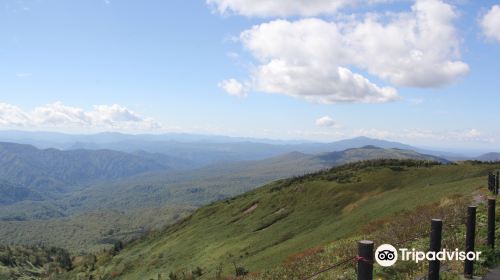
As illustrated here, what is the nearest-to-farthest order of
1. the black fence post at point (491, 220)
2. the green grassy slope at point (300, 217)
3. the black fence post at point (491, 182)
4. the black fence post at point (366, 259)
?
the black fence post at point (366, 259)
the black fence post at point (491, 220)
the black fence post at point (491, 182)
the green grassy slope at point (300, 217)

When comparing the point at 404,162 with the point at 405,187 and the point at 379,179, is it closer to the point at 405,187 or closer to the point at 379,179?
the point at 379,179

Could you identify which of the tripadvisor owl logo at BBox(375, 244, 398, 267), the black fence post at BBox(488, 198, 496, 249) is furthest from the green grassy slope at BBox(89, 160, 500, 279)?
the tripadvisor owl logo at BBox(375, 244, 398, 267)

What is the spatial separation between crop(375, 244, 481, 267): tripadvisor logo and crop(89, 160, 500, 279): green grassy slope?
2432 centimetres

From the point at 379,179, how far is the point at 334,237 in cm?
3043

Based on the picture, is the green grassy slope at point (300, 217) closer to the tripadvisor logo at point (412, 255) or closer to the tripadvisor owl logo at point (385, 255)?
the tripadvisor logo at point (412, 255)

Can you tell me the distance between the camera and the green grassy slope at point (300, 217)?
49844 millimetres

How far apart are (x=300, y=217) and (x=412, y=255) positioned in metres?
49.4

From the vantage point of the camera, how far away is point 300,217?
6762cm

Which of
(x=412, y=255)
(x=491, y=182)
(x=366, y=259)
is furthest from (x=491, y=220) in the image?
(x=491, y=182)

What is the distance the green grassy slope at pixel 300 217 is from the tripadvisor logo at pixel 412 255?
2432cm

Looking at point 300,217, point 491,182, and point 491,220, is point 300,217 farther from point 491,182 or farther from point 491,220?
point 491,220

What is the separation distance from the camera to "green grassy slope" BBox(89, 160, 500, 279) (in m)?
49.8

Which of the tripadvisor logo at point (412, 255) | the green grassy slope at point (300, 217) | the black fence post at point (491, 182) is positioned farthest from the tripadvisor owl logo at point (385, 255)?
the green grassy slope at point (300, 217)

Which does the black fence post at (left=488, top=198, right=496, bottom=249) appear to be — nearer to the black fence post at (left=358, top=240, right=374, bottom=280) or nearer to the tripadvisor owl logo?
the tripadvisor owl logo
